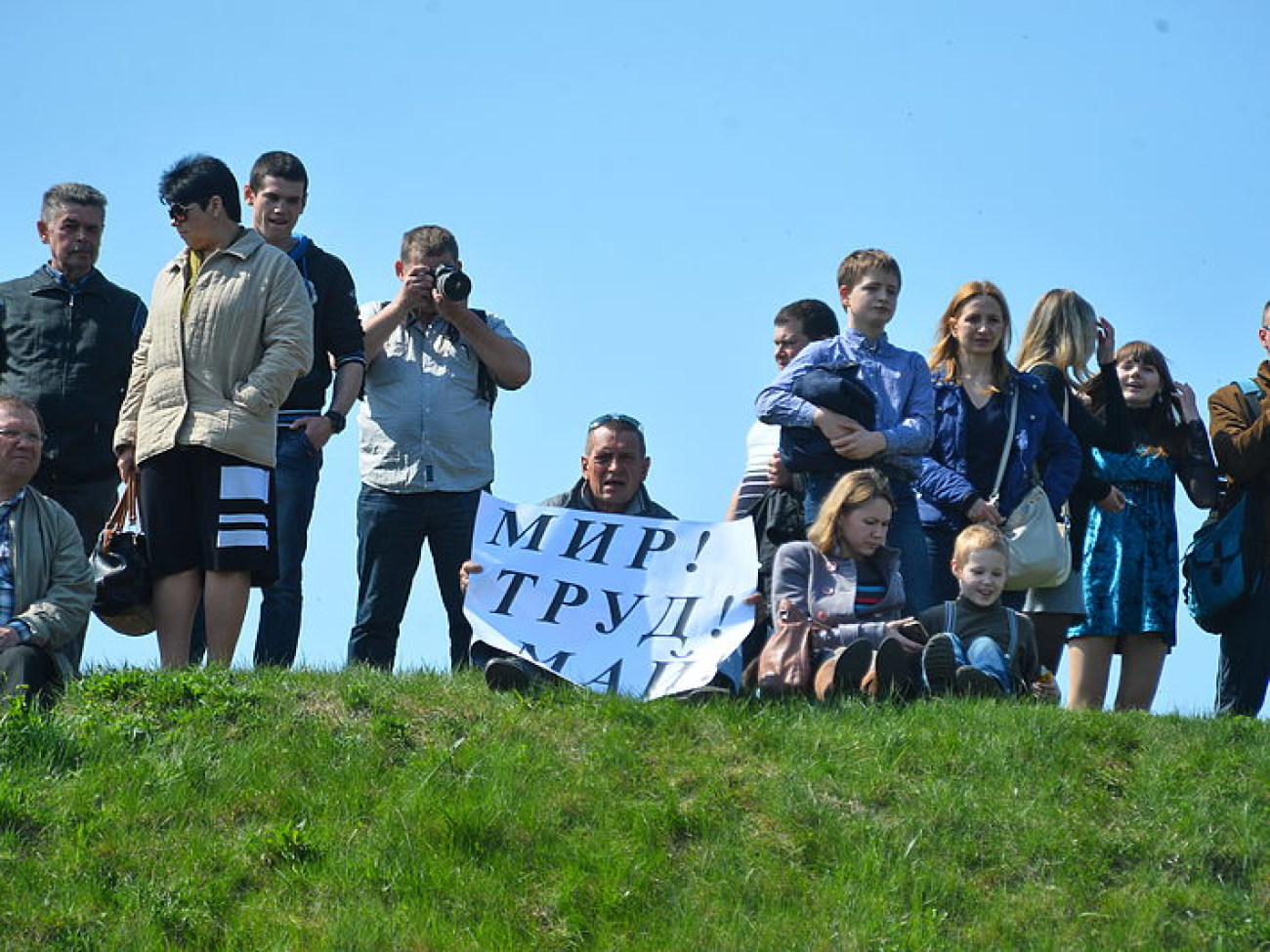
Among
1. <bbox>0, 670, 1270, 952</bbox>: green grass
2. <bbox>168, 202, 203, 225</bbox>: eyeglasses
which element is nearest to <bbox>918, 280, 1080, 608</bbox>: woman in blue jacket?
<bbox>0, 670, 1270, 952</bbox>: green grass

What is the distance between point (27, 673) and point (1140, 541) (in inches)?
243

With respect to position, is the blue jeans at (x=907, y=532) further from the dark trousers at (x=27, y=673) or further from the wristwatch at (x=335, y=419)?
the dark trousers at (x=27, y=673)

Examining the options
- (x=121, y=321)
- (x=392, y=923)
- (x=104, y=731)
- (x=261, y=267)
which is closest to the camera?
(x=392, y=923)

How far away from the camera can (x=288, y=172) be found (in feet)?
38.6

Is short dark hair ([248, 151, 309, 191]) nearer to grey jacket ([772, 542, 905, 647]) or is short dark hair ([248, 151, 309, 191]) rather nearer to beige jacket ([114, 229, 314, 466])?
beige jacket ([114, 229, 314, 466])

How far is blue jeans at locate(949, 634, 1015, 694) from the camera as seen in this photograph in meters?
10.2

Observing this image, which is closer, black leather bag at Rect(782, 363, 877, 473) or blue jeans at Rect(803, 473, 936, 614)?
blue jeans at Rect(803, 473, 936, 614)

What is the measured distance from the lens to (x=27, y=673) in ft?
32.0

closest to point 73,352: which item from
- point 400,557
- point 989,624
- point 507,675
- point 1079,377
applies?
point 400,557

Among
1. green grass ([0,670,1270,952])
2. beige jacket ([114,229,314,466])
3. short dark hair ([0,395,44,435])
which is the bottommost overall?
green grass ([0,670,1270,952])

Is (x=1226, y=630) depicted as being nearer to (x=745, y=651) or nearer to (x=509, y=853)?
(x=745, y=651)

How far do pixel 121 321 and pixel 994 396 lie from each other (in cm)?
497

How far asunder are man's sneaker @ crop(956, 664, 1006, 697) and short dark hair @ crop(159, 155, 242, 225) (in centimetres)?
453

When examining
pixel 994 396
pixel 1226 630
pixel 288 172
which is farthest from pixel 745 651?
pixel 288 172
